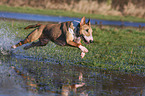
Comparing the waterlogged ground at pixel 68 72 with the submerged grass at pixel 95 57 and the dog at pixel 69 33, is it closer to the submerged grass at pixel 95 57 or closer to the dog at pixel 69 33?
the submerged grass at pixel 95 57

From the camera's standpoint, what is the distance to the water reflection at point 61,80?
7.02 m

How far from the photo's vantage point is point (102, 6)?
35188mm

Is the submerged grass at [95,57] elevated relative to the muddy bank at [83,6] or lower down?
lower down

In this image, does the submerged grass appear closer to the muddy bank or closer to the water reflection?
the water reflection

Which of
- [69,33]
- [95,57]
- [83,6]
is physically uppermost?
[83,6]

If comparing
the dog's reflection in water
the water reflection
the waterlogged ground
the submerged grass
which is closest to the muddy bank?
the submerged grass

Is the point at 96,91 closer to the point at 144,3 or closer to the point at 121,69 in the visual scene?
the point at 121,69

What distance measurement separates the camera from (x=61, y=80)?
8094mm

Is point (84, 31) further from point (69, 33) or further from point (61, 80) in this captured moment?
point (61, 80)

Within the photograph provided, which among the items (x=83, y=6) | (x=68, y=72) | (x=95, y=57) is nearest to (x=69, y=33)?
(x=68, y=72)

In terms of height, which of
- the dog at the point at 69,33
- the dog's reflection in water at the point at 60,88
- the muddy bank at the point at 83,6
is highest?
the muddy bank at the point at 83,6

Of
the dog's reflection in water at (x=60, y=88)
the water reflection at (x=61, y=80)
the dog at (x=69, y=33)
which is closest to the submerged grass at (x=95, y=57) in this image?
the water reflection at (x=61, y=80)

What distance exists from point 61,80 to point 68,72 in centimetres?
103

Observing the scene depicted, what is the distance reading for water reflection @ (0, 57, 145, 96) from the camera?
276 inches
